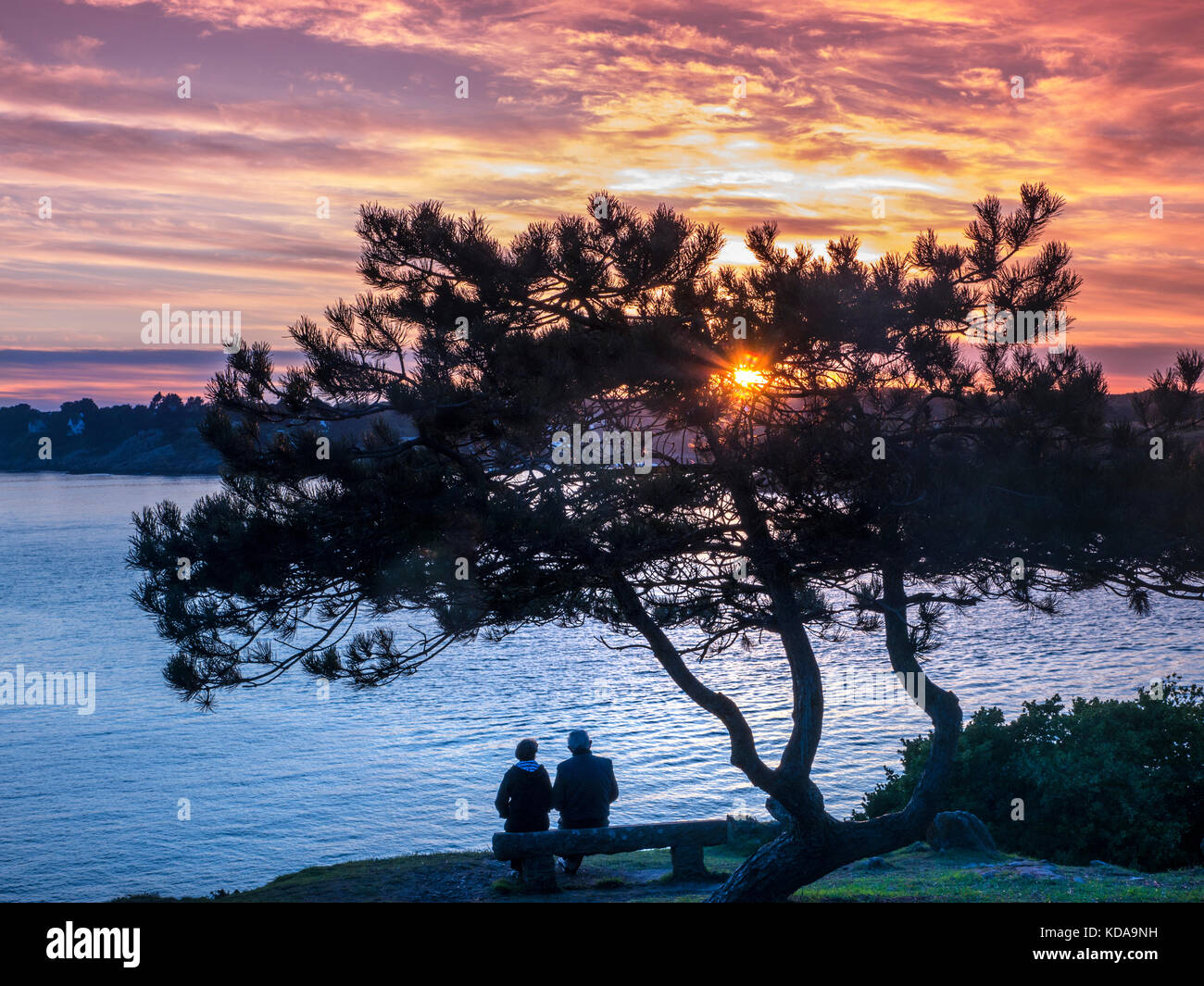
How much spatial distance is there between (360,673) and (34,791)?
28.3m

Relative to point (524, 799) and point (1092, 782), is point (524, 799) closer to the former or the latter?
point (524, 799)

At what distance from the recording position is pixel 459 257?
874 centimetres

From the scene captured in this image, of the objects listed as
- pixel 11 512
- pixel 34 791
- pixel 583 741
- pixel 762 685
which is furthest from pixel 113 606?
pixel 11 512

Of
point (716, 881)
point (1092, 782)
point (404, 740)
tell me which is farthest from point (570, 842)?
point (404, 740)

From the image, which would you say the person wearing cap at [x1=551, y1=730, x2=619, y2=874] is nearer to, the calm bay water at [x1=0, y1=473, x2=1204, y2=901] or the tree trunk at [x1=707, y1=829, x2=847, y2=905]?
the tree trunk at [x1=707, y1=829, x2=847, y2=905]

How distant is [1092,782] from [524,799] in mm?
8647

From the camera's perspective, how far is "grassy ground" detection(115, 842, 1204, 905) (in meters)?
10.7

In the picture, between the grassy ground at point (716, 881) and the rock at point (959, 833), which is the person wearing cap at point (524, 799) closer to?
the grassy ground at point (716, 881)

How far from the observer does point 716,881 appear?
1274cm

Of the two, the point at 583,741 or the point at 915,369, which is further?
the point at 583,741

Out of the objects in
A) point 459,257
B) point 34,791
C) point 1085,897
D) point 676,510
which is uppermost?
point 459,257

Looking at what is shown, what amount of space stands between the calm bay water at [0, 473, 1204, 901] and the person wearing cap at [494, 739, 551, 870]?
1153 centimetres

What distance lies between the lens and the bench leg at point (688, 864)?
41.9ft
